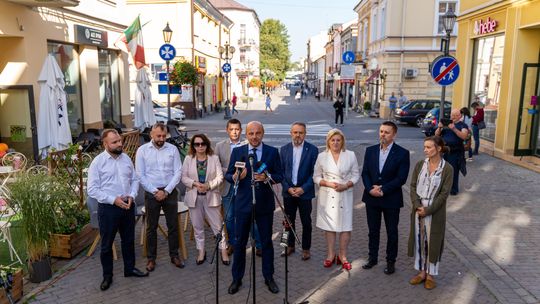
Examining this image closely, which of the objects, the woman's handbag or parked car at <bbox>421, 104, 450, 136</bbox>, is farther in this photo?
the woman's handbag

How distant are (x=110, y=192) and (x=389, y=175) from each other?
3.23 m

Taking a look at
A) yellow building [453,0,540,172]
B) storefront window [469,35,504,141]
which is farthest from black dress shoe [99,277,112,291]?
storefront window [469,35,504,141]

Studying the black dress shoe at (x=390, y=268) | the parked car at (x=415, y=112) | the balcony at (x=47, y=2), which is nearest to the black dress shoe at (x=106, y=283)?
the black dress shoe at (x=390, y=268)

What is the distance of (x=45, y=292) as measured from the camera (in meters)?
4.85

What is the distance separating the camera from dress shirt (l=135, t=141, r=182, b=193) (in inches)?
207

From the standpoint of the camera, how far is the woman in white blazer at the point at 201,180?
5.39 metres

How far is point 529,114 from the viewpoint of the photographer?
40.1 ft

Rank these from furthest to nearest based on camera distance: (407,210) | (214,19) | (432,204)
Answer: (214,19)
(407,210)
(432,204)

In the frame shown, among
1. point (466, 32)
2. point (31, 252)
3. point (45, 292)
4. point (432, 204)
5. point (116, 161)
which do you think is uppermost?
point (466, 32)

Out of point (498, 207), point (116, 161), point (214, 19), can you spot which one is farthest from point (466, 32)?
point (214, 19)

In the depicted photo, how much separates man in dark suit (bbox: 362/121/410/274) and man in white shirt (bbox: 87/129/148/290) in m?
2.85

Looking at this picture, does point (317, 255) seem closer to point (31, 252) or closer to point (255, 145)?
point (255, 145)

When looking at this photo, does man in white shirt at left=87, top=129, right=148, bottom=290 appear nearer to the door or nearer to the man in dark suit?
the man in dark suit

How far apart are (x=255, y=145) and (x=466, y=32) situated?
13478mm
